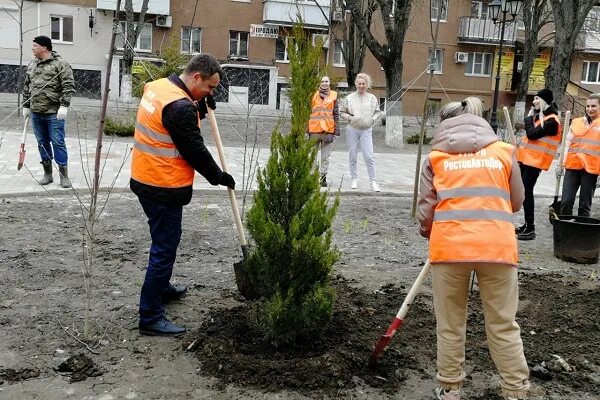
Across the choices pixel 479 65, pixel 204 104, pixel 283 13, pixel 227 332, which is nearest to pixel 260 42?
pixel 283 13

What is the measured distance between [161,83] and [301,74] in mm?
922

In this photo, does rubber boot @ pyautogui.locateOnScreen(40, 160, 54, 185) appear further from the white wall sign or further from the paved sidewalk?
the white wall sign

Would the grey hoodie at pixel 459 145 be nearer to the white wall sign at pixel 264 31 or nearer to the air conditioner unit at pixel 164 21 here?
the white wall sign at pixel 264 31

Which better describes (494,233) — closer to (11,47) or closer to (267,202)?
(267,202)

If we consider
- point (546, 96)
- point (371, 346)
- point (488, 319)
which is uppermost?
point (546, 96)

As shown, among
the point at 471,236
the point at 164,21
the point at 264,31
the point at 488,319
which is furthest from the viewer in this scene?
the point at 264,31

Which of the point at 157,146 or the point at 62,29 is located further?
the point at 62,29

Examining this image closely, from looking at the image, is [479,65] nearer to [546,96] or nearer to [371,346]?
[546,96]

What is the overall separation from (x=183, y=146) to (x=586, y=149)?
5043 millimetres

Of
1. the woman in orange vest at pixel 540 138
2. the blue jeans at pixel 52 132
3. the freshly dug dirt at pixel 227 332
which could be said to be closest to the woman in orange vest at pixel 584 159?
the woman in orange vest at pixel 540 138

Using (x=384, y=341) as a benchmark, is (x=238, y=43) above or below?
above

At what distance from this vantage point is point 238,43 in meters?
33.7

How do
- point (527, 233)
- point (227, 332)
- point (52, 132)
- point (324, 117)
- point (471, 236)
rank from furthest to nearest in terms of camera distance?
point (324, 117) < point (52, 132) < point (527, 233) < point (227, 332) < point (471, 236)

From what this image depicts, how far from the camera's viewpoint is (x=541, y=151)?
23.0 feet
